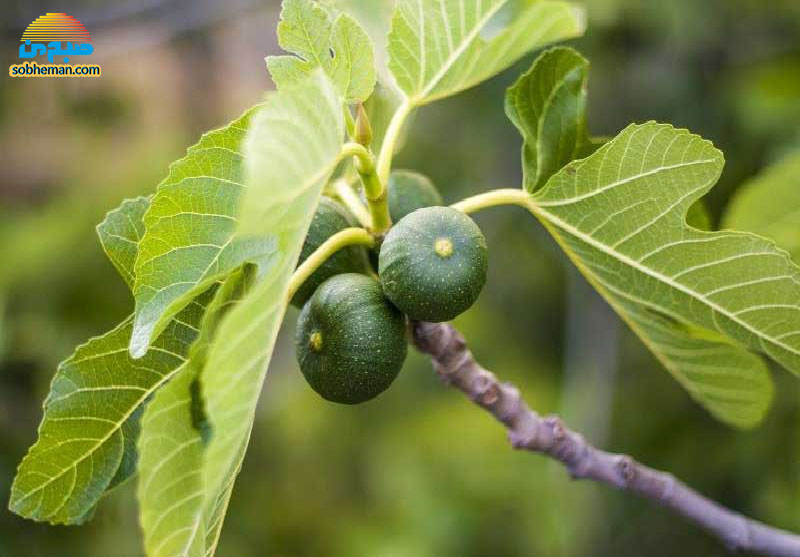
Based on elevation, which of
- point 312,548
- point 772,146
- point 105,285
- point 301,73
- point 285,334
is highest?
point 301,73

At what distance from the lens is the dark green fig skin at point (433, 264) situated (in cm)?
122

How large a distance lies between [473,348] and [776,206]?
7.45 feet

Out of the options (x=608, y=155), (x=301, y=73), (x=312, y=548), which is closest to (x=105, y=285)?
(x=312, y=548)

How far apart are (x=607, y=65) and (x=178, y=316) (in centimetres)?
285

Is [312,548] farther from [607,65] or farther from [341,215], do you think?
[341,215]

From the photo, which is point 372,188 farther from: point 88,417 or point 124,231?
point 88,417

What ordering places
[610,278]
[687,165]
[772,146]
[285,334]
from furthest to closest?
[285,334], [772,146], [610,278], [687,165]

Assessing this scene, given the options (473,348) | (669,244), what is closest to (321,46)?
(669,244)

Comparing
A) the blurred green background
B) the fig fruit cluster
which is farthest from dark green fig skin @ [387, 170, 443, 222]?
the blurred green background

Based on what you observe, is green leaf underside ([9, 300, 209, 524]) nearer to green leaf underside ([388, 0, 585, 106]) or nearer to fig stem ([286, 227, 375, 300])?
fig stem ([286, 227, 375, 300])

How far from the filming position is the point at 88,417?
1307 millimetres

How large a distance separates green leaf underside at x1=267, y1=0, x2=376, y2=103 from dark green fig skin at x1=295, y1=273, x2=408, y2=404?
0.31 metres

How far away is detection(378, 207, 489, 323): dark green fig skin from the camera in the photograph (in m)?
1.22

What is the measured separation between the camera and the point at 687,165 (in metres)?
1.25
